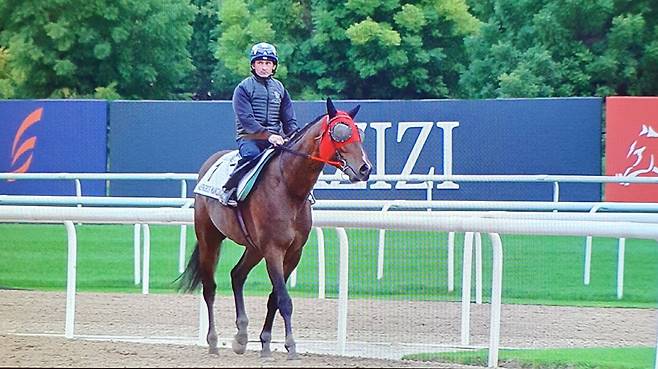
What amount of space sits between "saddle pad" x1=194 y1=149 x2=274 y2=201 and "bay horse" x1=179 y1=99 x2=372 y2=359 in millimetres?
35

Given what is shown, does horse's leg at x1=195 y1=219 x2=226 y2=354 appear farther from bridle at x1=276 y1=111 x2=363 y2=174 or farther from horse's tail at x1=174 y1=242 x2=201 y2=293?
bridle at x1=276 y1=111 x2=363 y2=174

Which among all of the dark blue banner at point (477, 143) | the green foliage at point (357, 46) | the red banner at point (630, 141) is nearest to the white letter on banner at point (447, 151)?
the dark blue banner at point (477, 143)

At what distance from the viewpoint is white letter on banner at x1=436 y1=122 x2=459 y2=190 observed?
15516mm

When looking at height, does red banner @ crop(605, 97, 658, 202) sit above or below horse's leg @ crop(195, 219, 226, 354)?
above

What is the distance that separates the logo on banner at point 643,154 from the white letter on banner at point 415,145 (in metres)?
2.40

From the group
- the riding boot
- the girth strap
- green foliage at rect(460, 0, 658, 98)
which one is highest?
green foliage at rect(460, 0, 658, 98)

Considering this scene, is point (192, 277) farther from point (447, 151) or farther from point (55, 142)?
point (55, 142)

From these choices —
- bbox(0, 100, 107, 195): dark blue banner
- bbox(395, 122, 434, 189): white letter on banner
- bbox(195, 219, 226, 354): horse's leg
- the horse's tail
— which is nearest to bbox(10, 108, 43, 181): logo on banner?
bbox(0, 100, 107, 195): dark blue banner

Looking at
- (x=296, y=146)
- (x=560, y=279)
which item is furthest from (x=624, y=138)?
(x=296, y=146)

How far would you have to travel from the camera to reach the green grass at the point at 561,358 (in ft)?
23.4

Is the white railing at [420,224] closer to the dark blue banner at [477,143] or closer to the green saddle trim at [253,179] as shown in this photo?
the green saddle trim at [253,179]

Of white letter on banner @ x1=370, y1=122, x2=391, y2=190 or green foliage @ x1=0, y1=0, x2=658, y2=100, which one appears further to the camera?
green foliage @ x1=0, y1=0, x2=658, y2=100

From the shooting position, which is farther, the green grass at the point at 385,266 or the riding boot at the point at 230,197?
the green grass at the point at 385,266

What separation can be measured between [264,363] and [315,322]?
9.47 ft
